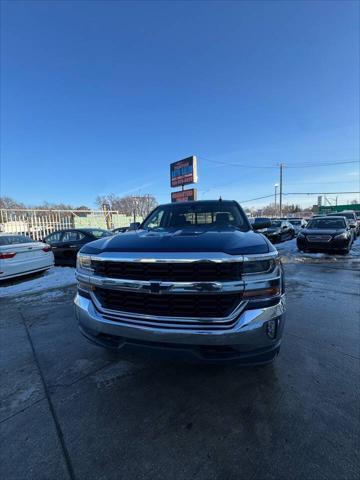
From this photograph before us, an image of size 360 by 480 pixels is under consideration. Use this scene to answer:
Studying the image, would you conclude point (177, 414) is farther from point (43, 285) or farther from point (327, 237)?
point (327, 237)

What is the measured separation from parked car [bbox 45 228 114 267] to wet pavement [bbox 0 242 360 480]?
232 inches

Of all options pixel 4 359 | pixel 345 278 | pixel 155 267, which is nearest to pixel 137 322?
pixel 155 267

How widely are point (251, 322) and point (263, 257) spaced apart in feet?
1.68

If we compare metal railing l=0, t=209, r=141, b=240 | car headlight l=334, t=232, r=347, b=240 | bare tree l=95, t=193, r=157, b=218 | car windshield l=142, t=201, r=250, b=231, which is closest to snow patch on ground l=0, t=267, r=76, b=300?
car windshield l=142, t=201, r=250, b=231

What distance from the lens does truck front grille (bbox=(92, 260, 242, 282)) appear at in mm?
1938

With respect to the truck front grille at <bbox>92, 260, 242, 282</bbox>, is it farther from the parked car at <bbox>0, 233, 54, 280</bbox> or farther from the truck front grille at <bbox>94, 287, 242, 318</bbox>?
the parked car at <bbox>0, 233, 54, 280</bbox>

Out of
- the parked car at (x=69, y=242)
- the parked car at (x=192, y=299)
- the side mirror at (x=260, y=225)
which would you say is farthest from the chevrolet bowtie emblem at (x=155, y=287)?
the parked car at (x=69, y=242)

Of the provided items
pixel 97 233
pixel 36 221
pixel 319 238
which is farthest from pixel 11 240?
pixel 319 238

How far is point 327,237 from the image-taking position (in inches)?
423

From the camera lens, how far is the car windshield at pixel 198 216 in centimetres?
360

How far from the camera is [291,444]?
1.75 m

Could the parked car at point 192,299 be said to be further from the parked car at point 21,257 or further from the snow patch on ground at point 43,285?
the parked car at point 21,257

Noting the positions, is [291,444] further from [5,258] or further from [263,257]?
[5,258]

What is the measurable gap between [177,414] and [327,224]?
1247 centimetres
